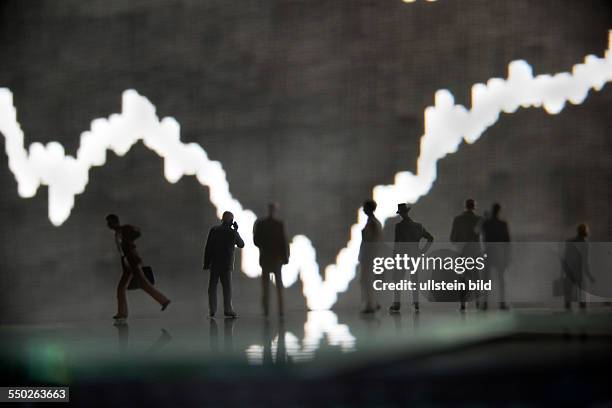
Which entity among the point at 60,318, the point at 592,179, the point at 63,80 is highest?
the point at 63,80

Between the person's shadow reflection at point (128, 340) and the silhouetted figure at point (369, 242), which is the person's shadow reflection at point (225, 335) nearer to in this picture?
the person's shadow reflection at point (128, 340)

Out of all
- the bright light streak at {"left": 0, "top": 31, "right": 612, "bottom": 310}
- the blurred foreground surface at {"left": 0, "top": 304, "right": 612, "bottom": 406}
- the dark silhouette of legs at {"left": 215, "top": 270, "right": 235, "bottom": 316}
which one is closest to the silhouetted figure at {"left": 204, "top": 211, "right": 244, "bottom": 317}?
the dark silhouette of legs at {"left": 215, "top": 270, "right": 235, "bottom": 316}

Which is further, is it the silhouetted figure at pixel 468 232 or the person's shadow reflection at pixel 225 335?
the silhouetted figure at pixel 468 232

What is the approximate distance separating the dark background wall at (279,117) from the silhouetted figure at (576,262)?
0.96 metres

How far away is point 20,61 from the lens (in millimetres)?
14742

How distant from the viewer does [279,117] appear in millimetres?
13703

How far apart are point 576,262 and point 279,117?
15.8 feet

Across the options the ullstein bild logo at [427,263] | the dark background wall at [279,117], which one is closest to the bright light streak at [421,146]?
the dark background wall at [279,117]

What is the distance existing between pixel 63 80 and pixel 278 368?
9923 mm

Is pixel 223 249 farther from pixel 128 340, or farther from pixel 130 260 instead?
pixel 128 340

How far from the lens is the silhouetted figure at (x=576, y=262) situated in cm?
1200

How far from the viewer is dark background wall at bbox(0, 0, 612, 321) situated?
13164mm

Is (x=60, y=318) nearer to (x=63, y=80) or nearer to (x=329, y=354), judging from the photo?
(x=63, y=80)

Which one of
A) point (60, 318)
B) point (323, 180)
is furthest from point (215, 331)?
point (60, 318)
